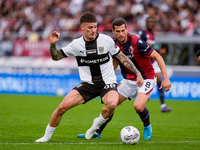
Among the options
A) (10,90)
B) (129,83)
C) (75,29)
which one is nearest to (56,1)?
(75,29)

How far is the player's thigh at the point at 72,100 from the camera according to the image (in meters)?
5.92

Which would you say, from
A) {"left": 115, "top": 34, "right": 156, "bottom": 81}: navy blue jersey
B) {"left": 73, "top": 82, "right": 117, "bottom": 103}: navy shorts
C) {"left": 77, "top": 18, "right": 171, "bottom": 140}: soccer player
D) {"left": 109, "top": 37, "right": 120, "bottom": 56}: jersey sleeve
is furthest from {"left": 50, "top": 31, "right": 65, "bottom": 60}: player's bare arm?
{"left": 115, "top": 34, "right": 156, "bottom": 81}: navy blue jersey

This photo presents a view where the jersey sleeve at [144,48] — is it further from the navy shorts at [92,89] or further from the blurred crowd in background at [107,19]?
the blurred crowd in background at [107,19]

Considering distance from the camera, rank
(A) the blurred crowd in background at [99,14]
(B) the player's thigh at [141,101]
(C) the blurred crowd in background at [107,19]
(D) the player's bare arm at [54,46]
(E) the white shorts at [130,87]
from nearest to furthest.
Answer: (D) the player's bare arm at [54,46] < (B) the player's thigh at [141,101] < (E) the white shorts at [130,87] < (C) the blurred crowd in background at [107,19] < (A) the blurred crowd in background at [99,14]

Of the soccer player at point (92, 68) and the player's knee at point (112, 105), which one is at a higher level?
the soccer player at point (92, 68)

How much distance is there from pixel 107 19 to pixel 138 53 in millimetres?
10342

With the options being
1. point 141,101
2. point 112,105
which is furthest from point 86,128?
point 112,105

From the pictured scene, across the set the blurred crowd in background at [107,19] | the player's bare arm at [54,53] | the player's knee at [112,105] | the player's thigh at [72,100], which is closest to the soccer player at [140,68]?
the player's knee at [112,105]

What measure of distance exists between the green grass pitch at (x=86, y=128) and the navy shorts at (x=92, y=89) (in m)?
0.85

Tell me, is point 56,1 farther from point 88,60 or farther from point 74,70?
point 88,60

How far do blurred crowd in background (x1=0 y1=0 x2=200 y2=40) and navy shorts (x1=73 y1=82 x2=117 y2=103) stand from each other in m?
9.80

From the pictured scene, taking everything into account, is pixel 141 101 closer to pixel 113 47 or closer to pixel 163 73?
pixel 163 73

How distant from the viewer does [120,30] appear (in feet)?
21.4

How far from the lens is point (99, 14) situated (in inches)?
713
